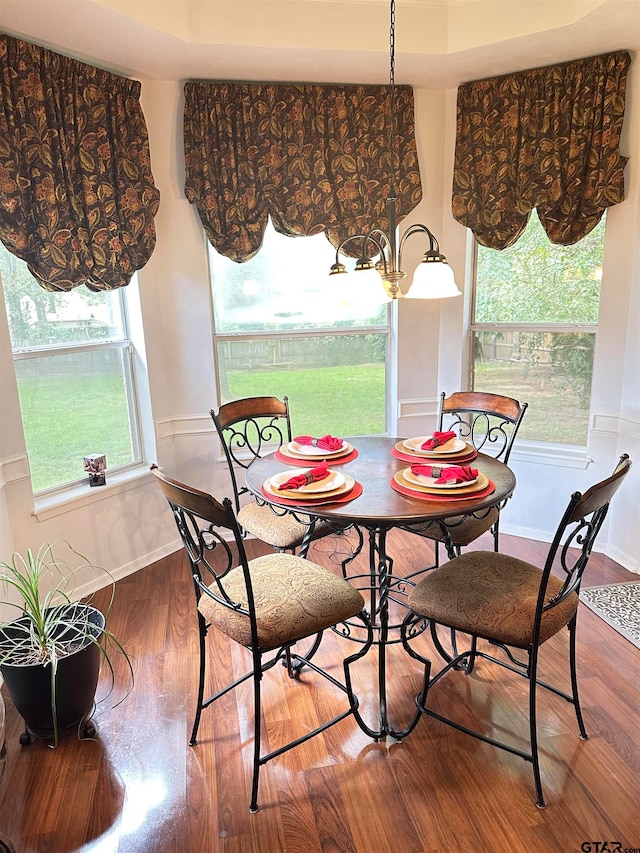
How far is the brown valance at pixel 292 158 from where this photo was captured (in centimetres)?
303

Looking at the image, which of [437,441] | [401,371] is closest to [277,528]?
[437,441]

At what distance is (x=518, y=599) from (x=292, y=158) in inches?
99.8

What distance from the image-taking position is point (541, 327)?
3.31m

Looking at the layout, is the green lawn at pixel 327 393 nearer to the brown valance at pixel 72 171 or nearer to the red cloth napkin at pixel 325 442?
the brown valance at pixel 72 171

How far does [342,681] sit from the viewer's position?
2.27m

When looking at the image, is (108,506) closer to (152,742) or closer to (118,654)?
(118,654)

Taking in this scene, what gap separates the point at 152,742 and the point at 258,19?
3.03 m

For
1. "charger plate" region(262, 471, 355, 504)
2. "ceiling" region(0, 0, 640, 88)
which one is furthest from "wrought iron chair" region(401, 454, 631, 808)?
"ceiling" region(0, 0, 640, 88)

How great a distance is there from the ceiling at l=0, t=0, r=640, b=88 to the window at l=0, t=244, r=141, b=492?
1.05 m

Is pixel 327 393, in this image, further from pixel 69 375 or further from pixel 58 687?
pixel 58 687

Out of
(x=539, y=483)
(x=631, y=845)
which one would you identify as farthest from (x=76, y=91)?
(x=631, y=845)

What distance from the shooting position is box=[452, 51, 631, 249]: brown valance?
2.85 metres

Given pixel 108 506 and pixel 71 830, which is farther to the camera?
pixel 108 506

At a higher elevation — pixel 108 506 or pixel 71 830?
pixel 108 506
